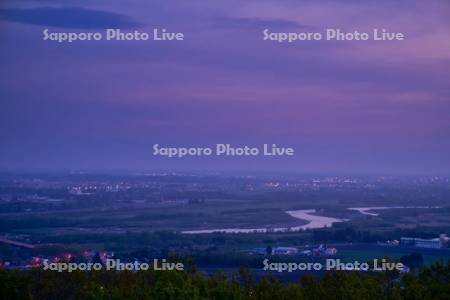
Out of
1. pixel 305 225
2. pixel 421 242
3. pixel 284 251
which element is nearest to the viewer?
pixel 284 251

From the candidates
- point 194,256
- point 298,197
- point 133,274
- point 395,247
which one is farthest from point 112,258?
point 395,247

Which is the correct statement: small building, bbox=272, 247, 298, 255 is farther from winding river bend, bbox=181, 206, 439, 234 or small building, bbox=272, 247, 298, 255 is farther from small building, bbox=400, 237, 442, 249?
small building, bbox=400, 237, 442, 249

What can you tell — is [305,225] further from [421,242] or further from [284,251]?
[421,242]

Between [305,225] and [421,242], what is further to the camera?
[305,225]

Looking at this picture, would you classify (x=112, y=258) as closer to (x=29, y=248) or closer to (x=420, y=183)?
(x=29, y=248)

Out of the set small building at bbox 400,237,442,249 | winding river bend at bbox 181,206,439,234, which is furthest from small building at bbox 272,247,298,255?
small building at bbox 400,237,442,249

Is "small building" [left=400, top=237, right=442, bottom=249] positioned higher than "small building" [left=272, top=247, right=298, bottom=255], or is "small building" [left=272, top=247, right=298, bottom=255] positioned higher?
"small building" [left=400, top=237, right=442, bottom=249]

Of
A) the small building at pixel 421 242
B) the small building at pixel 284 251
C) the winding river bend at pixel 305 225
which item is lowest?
the small building at pixel 284 251

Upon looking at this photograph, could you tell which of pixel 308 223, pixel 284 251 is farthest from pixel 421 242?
pixel 284 251

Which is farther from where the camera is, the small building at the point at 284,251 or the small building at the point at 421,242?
the small building at the point at 421,242

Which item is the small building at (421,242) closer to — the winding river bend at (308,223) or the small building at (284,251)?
the winding river bend at (308,223)

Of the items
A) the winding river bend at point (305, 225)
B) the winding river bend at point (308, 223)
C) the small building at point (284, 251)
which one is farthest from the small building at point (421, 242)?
the small building at point (284, 251)

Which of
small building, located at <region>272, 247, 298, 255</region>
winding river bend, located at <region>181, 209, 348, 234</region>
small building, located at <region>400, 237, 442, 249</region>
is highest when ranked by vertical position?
winding river bend, located at <region>181, 209, 348, 234</region>
